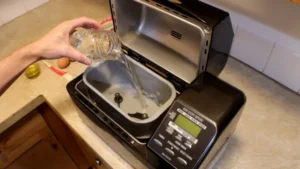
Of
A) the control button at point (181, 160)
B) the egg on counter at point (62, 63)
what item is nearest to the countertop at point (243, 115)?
the egg on counter at point (62, 63)

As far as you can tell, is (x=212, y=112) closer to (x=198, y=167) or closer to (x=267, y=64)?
(x=198, y=167)

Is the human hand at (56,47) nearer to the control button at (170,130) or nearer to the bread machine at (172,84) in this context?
the bread machine at (172,84)

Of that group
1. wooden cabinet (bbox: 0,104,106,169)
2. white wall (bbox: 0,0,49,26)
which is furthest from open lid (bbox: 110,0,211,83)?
white wall (bbox: 0,0,49,26)

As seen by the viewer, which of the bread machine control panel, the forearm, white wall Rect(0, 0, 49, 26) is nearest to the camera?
the bread machine control panel

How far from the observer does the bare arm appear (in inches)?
22.2

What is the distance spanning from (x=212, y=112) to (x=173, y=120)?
3.2 inches

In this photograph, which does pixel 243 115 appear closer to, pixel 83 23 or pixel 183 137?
pixel 183 137

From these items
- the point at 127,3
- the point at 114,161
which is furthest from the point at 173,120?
the point at 127,3

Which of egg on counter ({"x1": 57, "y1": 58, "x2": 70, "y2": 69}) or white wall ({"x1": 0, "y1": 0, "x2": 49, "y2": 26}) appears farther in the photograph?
white wall ({"x1": 0, "y1": 0, "x2": 49, "y2": 26})

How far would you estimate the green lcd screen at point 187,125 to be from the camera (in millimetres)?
484

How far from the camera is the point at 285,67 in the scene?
0.75 metres

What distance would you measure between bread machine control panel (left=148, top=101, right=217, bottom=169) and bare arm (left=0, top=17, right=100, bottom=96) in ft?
0.82

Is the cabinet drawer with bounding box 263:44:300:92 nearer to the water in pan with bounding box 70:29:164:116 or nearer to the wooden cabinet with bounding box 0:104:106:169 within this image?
the water in pan with bounding box 70:29:164:116

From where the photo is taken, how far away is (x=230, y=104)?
1.66ft
